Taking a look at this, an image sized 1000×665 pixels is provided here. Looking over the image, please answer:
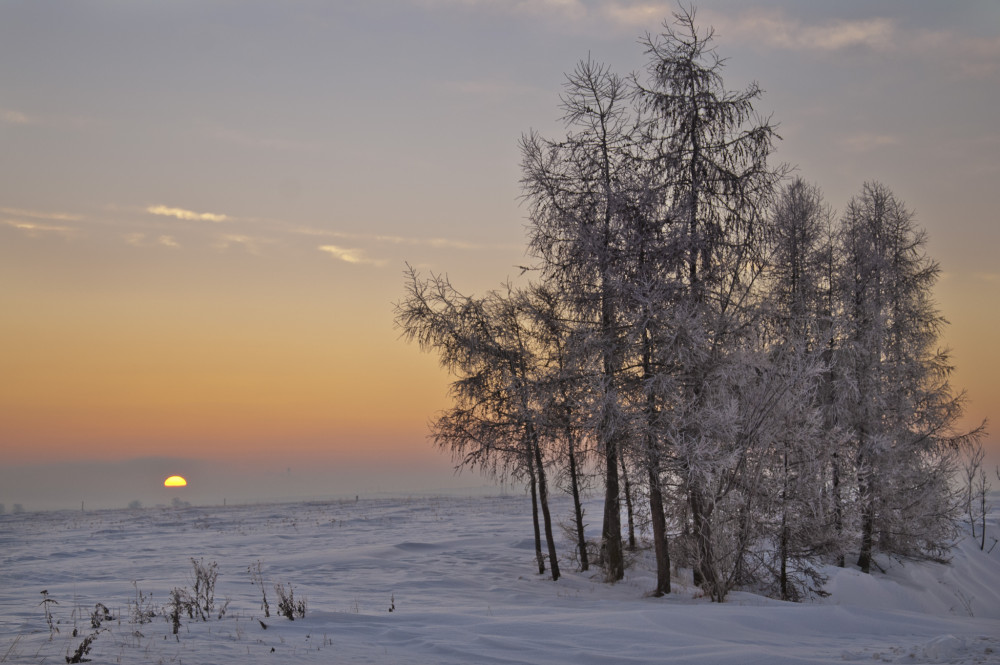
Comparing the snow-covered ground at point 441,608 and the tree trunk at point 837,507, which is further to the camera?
the tree trunk at point 837,507

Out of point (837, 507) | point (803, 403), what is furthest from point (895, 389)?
point (803, 403)

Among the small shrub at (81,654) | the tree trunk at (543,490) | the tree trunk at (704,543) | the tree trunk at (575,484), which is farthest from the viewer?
the tree trunk at (543,490)

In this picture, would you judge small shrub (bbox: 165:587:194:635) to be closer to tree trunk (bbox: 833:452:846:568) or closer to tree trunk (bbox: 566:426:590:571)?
tree trunk (bbox: 566:426:590:571)

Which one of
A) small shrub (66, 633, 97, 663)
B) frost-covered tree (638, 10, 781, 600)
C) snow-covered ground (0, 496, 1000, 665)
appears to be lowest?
snow-covered ground (0, 496, 1000, 665)

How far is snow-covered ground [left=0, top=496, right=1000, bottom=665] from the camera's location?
25.3 ft

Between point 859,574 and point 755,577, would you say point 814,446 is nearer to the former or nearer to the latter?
point 755,577

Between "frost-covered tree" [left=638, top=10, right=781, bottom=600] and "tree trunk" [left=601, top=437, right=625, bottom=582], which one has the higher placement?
"frost-covered tree" [left=638, top=10, right=781, bottom=600]

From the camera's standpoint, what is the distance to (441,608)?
11.5 m

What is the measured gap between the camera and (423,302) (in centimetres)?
1647

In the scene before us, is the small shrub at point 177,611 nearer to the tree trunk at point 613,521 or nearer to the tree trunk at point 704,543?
the tree trunk at point 704,543

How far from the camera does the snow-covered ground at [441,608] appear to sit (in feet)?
25.3

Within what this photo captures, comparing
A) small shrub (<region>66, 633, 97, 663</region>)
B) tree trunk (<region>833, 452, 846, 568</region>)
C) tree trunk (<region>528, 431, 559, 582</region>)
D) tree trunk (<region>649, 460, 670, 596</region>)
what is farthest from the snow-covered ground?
tree trunk (<region>833, 452, 846, 568</region>)

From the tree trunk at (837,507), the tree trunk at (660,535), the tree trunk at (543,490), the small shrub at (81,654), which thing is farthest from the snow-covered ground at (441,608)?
the tree trunk at (837,507)

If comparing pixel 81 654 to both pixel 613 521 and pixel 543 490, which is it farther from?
pixel 613 521
